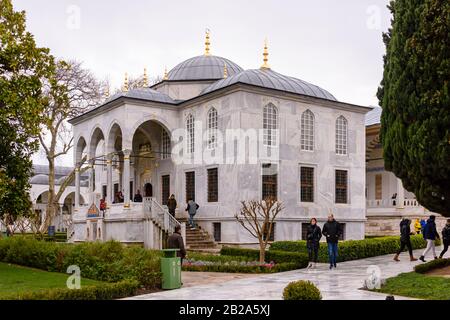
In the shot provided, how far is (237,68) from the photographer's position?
3228 centimetres

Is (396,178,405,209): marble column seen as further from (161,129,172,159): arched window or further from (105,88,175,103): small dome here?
(105,88,175,103): small dome

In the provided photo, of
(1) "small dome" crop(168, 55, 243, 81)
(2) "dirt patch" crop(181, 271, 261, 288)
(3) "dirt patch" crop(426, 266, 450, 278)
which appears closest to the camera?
(3) "dirt patch" crop(426, 266, 450, 278)

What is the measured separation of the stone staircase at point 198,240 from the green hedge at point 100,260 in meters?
7.36

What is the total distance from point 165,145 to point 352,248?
11.8 metres

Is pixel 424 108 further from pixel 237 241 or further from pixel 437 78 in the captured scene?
pixel 237 241

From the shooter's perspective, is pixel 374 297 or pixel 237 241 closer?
pixel 374 297

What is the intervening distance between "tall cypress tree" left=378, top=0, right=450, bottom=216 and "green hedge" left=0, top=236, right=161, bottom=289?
23.2ft

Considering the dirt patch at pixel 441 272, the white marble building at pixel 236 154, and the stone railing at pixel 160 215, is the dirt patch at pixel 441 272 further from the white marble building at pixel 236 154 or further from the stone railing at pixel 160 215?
the stone railing at pixel 160 215

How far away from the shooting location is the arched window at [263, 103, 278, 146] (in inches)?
944

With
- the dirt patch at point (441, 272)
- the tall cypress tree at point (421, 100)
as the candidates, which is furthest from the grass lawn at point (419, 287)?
the tall cypress tree at point (421, 100)

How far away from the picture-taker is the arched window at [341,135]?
87.5 feet

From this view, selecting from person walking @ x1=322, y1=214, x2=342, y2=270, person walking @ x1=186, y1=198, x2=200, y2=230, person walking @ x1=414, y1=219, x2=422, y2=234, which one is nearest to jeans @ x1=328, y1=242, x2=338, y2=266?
person walking @ x1=322, y1=214, x2=342, y2=270
